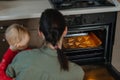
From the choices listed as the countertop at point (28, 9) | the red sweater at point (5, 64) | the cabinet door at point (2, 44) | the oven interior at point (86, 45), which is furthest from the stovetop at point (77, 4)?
the red sweater at point (5, 64)

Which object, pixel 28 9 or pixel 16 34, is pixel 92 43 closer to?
pixel 28 9

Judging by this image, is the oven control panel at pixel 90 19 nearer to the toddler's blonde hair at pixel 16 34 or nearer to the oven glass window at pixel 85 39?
the oven glass window at pixel 85 39

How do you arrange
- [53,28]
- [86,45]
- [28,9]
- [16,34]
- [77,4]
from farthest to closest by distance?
[86,45] → [77,4] → [28,9] → [16,34] → [53,28]

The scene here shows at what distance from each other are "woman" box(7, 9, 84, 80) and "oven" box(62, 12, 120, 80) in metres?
0.81

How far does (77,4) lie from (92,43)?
0.45 meters

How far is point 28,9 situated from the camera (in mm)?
2367

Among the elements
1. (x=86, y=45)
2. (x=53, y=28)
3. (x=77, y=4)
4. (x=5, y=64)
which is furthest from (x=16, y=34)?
(x=86, y=45)

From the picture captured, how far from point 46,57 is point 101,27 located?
1.09 meters

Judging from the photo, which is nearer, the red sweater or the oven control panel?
the red sweater

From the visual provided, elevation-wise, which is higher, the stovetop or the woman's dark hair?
the woman's dark hair

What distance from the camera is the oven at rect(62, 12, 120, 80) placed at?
2.47 m

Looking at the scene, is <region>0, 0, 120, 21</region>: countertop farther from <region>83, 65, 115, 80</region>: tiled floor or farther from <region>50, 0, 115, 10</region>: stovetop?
<region>83, 65, 115, 80</region>: tiled floor

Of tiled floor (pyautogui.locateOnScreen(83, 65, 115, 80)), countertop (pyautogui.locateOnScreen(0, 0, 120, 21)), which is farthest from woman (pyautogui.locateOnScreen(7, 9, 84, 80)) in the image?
tiled floor (pyautogui.locateOnScreen(83, 65, 115, 80))

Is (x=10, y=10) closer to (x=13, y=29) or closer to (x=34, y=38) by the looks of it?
(x=34, y=38)
